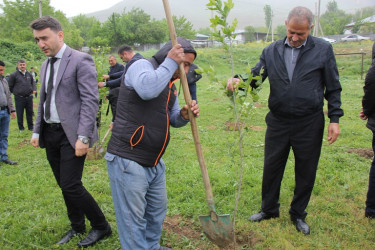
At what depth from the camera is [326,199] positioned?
4070 mm

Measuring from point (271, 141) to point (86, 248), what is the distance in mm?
2199

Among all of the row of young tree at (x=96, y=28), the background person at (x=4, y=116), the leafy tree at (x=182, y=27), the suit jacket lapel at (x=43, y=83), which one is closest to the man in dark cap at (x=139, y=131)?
the suit jacket lapel at (x=43, y=83)

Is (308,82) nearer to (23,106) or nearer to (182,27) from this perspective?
(23,106)

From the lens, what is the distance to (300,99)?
300cm

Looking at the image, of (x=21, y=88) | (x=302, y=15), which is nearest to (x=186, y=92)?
(x=302, y=15)

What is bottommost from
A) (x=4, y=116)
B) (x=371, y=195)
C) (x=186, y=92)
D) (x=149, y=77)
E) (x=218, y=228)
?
(x=371, y=195)

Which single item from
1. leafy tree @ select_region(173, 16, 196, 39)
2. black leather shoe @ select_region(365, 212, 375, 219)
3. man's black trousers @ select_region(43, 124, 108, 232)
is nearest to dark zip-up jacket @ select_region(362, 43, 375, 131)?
black leather shoe @ select_region(365, 212, 375, 219)

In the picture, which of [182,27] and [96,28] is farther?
[182,27]

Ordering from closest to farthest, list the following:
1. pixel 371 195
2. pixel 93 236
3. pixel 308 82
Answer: pixel 308 82
pixel 93 236
pixel 371 195

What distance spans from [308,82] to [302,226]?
153 cm

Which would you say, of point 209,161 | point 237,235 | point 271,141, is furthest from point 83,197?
point 209,161

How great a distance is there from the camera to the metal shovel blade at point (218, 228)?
276 cm

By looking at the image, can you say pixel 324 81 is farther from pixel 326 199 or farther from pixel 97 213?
pixel 97 213

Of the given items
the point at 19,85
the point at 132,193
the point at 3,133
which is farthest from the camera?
the point at 19,85
